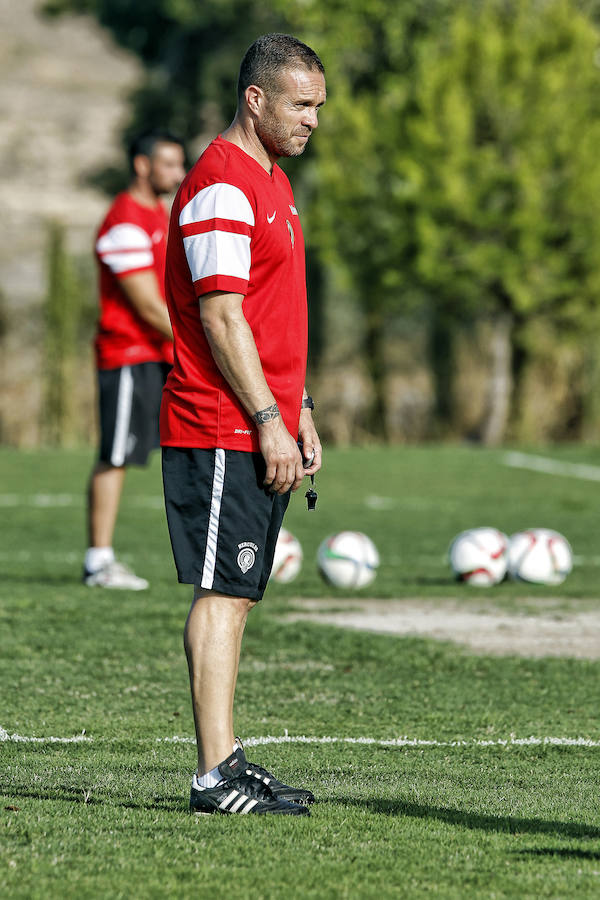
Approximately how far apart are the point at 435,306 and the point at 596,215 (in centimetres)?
406

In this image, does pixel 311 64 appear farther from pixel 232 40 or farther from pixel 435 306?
pixel 232 40

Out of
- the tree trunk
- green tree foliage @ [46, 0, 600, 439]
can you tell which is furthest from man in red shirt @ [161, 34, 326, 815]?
the tree trunk

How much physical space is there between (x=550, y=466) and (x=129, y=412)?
11.2 metres

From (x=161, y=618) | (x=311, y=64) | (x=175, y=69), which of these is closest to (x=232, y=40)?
(x=175, y=69)

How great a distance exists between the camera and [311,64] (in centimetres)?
405

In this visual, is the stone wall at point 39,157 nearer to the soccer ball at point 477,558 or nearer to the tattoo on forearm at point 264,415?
the soccer ball at point 477,558

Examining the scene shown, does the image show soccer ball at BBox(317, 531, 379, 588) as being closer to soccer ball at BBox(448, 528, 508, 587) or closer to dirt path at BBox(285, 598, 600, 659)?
dirt path at BBox(285, 598, 600, 659)

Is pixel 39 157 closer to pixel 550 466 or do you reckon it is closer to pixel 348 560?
pixel 550 466

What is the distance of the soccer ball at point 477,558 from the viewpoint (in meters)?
8.90

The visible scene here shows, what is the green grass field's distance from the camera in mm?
3363

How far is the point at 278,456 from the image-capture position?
3.93 m

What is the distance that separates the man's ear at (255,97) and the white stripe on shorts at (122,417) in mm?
4302

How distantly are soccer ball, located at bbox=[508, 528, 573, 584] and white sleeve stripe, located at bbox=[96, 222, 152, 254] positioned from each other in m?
2.94

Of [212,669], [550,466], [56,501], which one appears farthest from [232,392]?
[550,466]
